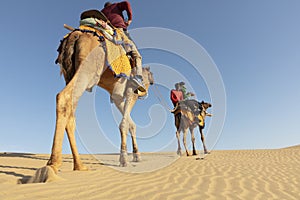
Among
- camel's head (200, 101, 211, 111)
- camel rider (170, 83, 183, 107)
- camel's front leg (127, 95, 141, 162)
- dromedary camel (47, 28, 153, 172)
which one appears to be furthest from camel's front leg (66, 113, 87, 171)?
camel's head (200, 101, 211, 111)

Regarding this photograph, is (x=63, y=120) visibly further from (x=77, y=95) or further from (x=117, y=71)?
(x=117, y=71)

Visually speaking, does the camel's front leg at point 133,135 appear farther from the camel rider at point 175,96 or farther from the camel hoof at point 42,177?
the camel rider at point 175,96

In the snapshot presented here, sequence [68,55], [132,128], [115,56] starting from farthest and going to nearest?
1. [132,128]
2. [115,56]
3. [68,55]

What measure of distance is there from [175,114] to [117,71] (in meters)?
→ 10.3

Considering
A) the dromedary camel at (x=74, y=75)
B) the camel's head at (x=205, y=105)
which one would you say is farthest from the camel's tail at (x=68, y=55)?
the camel's head at (x=205, y=105)

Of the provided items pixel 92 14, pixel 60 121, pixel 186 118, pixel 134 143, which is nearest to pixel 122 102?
pixel 134 143

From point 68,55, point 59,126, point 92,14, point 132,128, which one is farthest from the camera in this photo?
point 132,128

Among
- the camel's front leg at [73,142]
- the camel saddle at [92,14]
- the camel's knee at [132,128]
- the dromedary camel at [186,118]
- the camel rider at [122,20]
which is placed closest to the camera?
the camel's front leg at [73,142]

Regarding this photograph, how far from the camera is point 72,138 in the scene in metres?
4.59

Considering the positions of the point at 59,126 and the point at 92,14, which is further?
the point at 92,14

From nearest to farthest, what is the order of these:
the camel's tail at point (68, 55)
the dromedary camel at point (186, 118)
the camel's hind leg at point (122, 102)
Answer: the camel's tail at point (68, 55)
the camel's hind leg at point (122, 102)
the dromedary camel at point (186, 118)

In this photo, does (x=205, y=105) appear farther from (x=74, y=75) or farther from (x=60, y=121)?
(x=60, y=121)

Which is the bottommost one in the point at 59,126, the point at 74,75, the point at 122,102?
the point at 59,126

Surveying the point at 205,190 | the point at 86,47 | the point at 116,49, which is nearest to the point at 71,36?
the point at 86,47
